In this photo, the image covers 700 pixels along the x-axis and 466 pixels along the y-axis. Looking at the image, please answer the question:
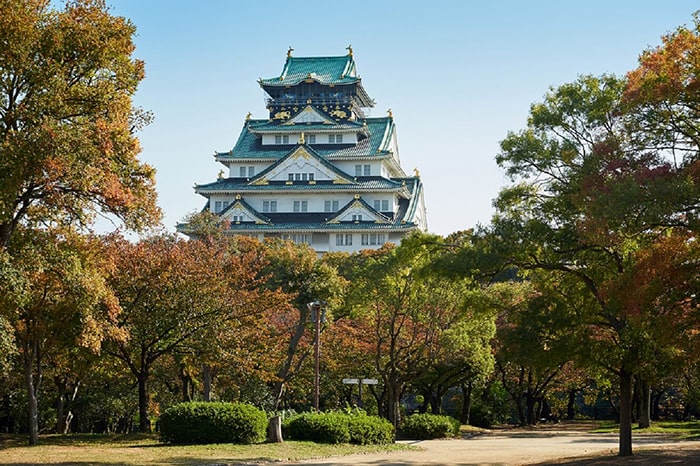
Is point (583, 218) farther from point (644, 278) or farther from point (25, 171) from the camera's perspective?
point (25, 171)

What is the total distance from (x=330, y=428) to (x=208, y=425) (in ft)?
11.2

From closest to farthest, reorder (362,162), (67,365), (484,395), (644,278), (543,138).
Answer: (644,278) → (543,138) → (67,365) → (484,395) → (362,162)

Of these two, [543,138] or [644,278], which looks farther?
[543,138]

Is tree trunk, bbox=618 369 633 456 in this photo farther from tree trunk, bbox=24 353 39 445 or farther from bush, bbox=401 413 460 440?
tree trunk, bbox=24 353 39 445

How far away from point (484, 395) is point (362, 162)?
3047 cm

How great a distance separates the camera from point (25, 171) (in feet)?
50.1

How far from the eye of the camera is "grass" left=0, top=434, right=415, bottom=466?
17.3m

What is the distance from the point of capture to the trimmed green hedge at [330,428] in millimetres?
22375

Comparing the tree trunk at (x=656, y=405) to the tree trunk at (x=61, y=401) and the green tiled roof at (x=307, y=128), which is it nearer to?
the tree trunk at (x=61, y=401)

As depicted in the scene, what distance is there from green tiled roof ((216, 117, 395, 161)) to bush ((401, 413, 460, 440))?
42524 mm

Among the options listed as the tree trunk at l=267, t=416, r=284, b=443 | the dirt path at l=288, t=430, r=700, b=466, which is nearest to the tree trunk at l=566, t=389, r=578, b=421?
the dirt path at l=288, t=430, r=700, b=466

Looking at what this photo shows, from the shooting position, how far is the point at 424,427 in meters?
31.0

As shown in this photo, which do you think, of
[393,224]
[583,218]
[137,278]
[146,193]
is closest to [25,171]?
[146,193]

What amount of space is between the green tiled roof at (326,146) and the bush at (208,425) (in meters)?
52.4
